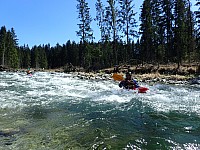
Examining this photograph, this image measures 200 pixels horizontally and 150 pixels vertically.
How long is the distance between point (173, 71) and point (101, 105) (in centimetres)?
2044

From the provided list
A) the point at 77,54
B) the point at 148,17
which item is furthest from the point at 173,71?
the point at 77,54

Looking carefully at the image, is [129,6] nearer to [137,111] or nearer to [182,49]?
[182,49]

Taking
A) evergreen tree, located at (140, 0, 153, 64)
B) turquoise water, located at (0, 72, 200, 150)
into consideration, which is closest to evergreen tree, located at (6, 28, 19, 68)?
evergreen tree, located at (140, 0, 153, 64)

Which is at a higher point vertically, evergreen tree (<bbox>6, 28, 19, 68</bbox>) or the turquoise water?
evergreen tree (<bbox>6, 28, 19, 68</bbox>)

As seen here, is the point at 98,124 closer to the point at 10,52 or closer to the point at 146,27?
the point at 146,27

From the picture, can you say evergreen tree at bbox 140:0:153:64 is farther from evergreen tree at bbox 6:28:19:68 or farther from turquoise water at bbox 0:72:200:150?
evergreen tree at bbox 6:28:19:68

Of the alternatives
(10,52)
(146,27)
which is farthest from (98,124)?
(10,52)

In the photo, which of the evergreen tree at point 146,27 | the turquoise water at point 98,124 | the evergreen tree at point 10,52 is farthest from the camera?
the evergreen tree at point 10,52

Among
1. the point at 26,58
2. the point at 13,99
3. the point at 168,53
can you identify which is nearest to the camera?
the point at 13,99

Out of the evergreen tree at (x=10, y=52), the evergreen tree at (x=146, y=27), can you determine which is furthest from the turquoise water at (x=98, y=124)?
the evergreen tree at (x=10, y=52)

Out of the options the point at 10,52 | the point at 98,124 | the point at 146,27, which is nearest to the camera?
the point at 98,124

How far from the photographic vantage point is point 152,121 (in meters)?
8.64

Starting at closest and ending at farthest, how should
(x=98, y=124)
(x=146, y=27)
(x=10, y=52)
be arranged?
(x=98, y=124), (x=146, y=27), (x=10, y=52)

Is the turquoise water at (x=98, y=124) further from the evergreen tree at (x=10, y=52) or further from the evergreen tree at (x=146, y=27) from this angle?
the evergreen tree at (x=10, y=52)
